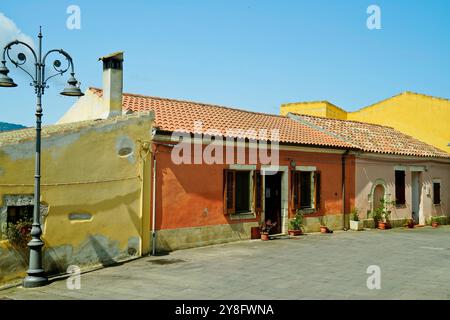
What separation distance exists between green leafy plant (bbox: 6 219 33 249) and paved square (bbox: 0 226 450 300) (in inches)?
39.5

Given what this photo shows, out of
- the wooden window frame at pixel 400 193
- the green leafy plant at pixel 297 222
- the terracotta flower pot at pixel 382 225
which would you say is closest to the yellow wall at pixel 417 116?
the wooden window frame at pixel 400 193

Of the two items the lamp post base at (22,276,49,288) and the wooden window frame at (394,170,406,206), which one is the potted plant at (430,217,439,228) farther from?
the lamp post base at (22,276,49,288)

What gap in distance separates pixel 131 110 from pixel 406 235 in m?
11.3

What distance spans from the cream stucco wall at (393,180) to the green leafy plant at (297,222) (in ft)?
11.9

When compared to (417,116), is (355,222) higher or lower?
lower

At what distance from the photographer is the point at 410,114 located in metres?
26.5

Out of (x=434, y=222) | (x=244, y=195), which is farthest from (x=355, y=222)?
(x=434, y=222)

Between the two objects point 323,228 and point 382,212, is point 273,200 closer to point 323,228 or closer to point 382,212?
point 323,228

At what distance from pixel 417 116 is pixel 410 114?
0.45 metres

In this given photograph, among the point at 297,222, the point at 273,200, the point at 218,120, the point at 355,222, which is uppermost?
the point at 218,120

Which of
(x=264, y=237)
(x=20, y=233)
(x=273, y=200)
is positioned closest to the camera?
(x=20, y=233)

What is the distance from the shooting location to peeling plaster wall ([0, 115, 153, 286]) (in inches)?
366

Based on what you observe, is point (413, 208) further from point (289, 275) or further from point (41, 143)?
point (41, 143)

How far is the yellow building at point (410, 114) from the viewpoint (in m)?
25.2
